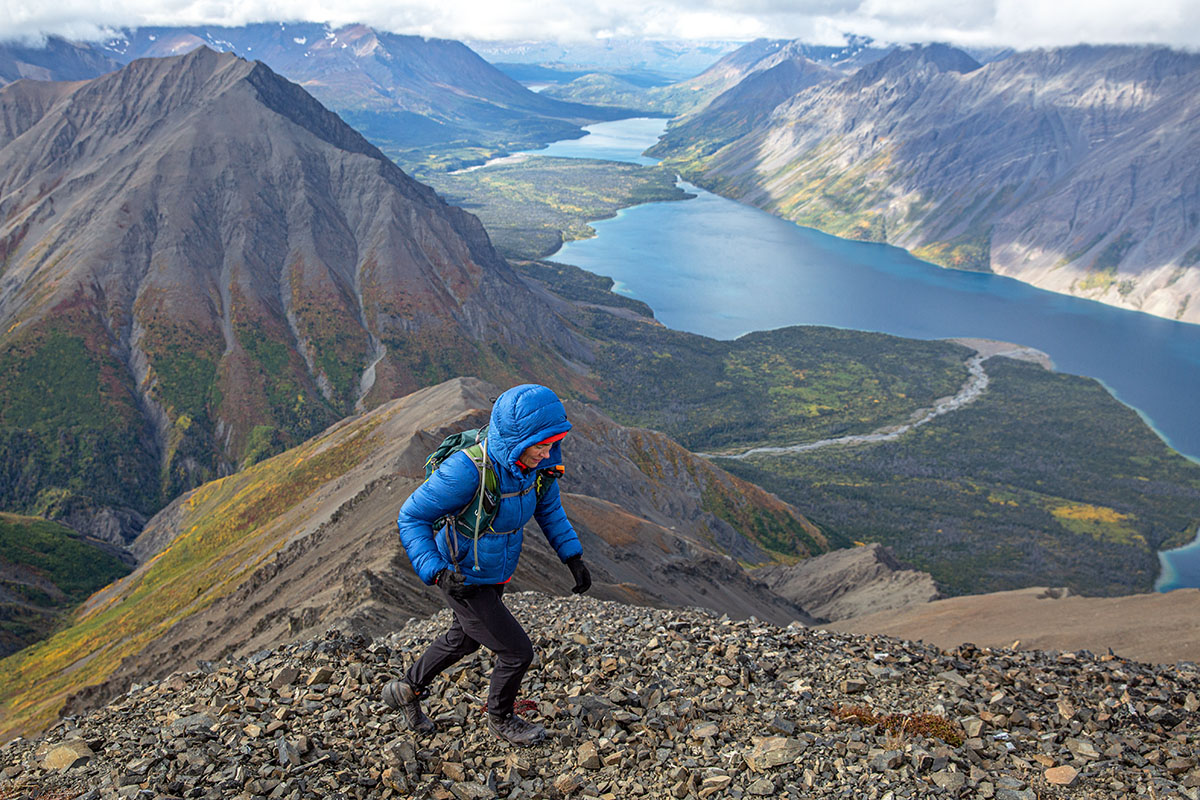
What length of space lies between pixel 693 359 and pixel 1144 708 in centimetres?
16467

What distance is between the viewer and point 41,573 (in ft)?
201

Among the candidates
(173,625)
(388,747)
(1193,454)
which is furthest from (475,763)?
(1193,454)

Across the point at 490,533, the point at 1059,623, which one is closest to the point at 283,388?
the point at 1059,623

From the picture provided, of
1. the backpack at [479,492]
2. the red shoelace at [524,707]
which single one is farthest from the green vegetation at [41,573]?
the backpack at [479,492]

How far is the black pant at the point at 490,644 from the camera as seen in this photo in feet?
34.3

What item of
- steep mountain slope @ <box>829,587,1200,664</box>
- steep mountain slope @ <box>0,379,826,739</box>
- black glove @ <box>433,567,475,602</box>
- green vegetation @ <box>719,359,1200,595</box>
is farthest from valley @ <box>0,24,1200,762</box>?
black glove @ <box>433,567,475,602</box>

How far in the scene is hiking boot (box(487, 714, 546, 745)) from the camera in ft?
35.5

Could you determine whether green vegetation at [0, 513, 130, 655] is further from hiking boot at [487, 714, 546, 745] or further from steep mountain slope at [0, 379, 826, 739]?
hiking boot at [487, 714, 546, 745]

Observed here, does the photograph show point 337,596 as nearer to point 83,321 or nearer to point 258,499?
point 258,499

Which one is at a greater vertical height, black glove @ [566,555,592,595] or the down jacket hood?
the down jacket hood

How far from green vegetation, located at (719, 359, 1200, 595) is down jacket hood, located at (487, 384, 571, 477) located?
8906cm

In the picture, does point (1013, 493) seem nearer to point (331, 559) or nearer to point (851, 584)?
point (851, 584)

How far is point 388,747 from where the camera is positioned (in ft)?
34.7

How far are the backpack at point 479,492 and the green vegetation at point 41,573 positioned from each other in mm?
59111
